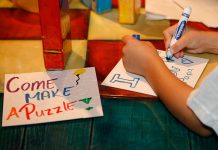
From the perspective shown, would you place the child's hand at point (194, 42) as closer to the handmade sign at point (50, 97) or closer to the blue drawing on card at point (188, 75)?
the blue drawing on card at point (188, 75)

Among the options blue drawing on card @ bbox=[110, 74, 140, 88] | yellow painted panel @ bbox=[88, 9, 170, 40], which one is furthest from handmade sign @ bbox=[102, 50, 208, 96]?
yellow painted panel @ bbox=[88, 9, 170, 40]

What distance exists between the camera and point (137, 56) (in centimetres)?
82

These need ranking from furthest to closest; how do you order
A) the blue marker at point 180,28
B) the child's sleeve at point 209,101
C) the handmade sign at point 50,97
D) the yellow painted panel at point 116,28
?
the yellow painted panel at point 116,28
the blue marker at point 180,28
the handmade sign at point 50,97
the child's sleeve at point 209,101

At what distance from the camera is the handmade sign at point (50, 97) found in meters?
0.72

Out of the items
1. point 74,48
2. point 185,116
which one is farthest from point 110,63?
point 185,116

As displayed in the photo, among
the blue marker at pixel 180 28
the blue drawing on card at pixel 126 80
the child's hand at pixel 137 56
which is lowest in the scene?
the blue drawing on card at pixel 126 80

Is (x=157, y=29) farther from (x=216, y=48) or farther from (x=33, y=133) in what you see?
(x=33, y=133)

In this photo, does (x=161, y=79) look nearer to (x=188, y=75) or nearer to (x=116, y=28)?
(x=188, y=75)

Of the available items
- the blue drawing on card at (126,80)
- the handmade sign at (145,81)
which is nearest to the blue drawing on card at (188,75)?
the handmade sign at (145,81)

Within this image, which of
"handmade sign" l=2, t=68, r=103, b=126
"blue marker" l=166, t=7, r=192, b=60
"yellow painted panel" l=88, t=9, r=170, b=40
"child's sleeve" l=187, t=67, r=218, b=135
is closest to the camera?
"child's sleeve" l=187, t=67, r=218, b=135

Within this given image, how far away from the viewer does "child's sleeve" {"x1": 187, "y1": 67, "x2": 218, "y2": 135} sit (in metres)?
0.60

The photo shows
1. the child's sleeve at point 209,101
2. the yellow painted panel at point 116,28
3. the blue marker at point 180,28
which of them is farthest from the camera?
the yellow painted panel at point 116,28

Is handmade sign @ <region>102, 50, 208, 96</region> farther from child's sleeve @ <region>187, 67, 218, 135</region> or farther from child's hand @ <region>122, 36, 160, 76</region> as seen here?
child's sleeve @ <region>187, 67, 218, 135</region>

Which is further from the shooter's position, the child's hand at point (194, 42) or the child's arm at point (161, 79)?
the child's hand at point (194, 42)
